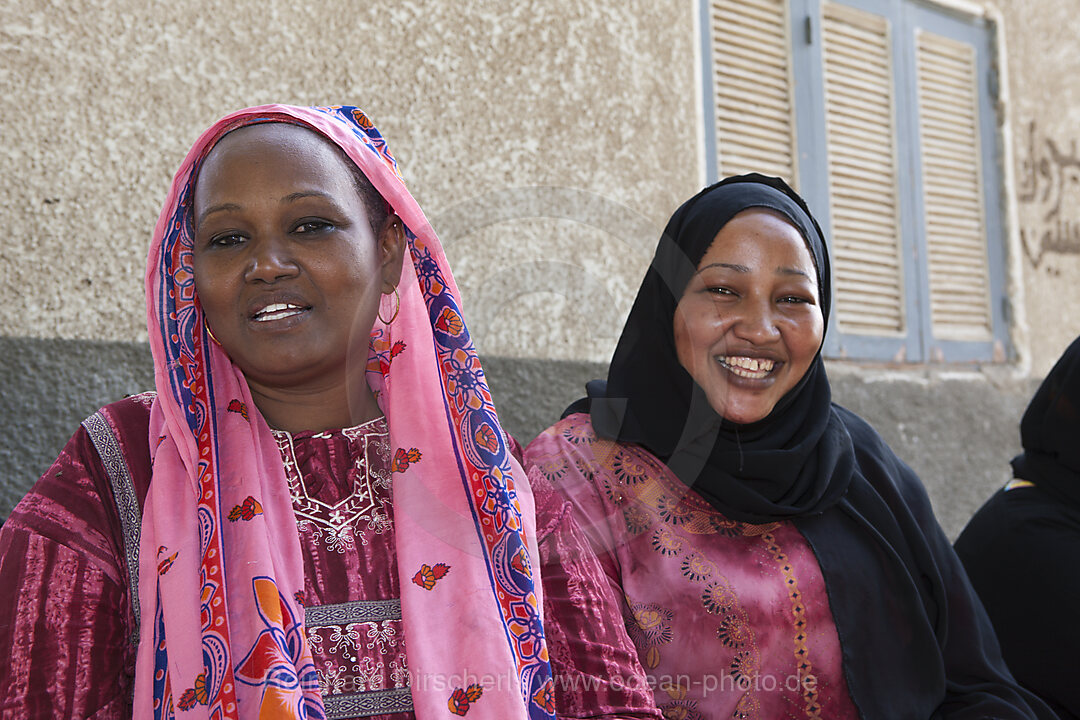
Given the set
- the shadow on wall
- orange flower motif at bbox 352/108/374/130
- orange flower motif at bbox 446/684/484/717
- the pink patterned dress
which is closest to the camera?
orange flower motif at bbox 446/684/484/717

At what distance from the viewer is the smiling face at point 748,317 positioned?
225cm

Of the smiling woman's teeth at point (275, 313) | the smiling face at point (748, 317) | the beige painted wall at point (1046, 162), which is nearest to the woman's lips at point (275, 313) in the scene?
the smiling woman's teeth at point (275, 313)

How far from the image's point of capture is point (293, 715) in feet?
4.62

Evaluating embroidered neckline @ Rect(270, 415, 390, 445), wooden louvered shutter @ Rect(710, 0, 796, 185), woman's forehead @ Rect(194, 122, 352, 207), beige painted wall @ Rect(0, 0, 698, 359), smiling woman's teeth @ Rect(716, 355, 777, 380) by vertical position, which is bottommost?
embroidered neckline @ Rect(270, 415, 390, 445)

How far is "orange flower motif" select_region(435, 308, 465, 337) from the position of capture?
69.9 inches

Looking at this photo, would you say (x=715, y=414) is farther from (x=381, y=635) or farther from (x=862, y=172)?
(x=862, y=172)

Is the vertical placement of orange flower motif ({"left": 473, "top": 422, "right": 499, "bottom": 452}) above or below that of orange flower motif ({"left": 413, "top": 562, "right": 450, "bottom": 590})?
above

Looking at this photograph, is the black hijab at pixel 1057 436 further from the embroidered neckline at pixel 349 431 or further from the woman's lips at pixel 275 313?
the woman's lips at pixel 275 313

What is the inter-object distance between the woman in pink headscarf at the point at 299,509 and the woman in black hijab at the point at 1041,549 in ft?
4.69

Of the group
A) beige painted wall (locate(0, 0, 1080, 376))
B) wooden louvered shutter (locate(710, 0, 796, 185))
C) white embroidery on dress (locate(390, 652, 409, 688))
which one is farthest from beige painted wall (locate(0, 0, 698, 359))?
white embroidery on dress (locate(390, 652, 409, 688))

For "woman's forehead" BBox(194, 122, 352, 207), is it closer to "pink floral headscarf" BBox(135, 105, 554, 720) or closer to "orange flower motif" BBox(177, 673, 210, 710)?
"pink floral headscarf" BBox(135, 105, 554, 720)

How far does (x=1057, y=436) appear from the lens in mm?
2820

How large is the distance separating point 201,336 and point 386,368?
32cm

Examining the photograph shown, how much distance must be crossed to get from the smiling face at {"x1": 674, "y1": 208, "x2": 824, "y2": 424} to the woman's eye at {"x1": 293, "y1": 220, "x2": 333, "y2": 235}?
913 millimetres
